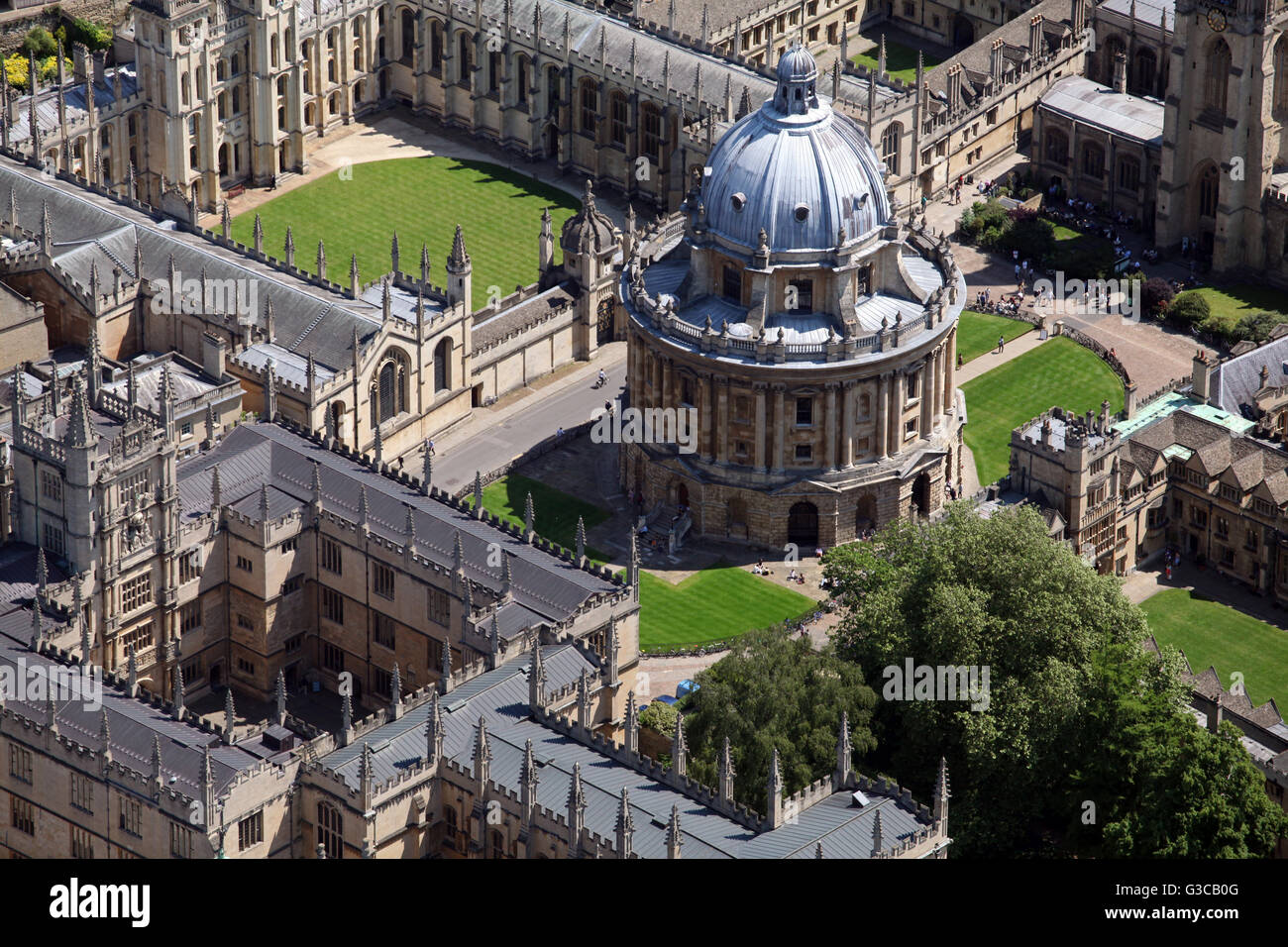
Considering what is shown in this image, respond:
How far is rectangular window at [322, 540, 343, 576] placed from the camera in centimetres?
18588

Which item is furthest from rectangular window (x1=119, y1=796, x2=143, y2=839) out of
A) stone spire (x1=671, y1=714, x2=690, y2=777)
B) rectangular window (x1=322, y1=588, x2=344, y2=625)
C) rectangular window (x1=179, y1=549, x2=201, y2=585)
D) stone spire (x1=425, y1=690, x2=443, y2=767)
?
rectangular window (x1=322, y1=588, x2=344, y2=625)

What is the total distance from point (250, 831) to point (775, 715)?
27.7m

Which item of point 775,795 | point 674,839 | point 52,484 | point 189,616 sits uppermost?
point 52,484

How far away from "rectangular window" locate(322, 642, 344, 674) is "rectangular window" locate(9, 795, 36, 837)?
26056mm

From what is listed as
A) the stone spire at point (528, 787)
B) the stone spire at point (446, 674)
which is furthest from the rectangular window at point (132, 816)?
the stone spire at point (528, 787)

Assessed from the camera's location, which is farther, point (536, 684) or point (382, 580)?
point (382, 580)

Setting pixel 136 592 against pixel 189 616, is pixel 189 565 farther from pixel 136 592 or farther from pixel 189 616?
pixel 136 592

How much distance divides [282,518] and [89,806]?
2637 centimetres

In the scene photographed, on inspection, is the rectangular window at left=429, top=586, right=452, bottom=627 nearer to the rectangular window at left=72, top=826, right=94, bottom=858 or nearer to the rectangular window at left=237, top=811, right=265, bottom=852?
the rectangular window at left=237, top=811, right=265, bottom=852

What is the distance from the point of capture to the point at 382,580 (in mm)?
183875

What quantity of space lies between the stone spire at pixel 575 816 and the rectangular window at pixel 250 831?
15.8m

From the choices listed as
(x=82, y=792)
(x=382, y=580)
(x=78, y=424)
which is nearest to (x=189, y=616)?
(x=382, y=580)

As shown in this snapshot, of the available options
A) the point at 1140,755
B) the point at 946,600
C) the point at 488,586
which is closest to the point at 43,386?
the point at 488,586

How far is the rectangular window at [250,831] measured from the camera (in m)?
160
